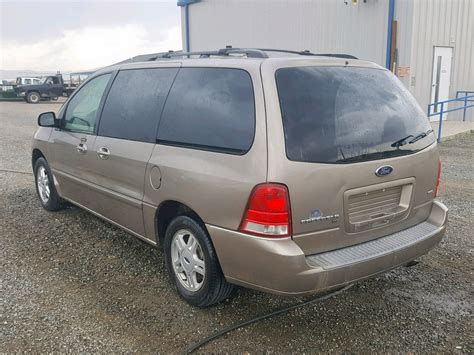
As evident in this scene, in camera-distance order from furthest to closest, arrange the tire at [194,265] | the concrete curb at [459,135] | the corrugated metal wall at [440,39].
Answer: the corrugated metal wall at [440,39]
the concrete curb at [459,135]
the tire at [194,265]

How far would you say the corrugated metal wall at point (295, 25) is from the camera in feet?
48.1

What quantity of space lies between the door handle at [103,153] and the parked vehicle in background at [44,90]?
26782 millimetres

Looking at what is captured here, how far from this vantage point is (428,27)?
1385 cm

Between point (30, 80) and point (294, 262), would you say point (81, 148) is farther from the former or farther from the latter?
point (30, 80)

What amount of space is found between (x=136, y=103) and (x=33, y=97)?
93.0 ft

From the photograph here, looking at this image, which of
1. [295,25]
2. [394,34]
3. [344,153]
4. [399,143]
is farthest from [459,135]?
[344,153]

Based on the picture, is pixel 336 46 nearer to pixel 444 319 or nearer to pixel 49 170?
pixel 49 170

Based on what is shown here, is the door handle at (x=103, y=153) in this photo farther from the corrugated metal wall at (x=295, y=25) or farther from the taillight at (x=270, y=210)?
the corrugated metal wall at (x=295, y=25)

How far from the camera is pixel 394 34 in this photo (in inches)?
544

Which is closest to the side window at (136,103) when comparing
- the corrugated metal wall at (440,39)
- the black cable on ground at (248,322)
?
the black cable on ground at (248,322)

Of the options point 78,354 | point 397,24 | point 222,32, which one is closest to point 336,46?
point 397,24

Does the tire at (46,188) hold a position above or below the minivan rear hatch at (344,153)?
below

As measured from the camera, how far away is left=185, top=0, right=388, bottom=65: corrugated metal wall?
1466 cm

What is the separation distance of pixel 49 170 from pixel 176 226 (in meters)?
2.68
